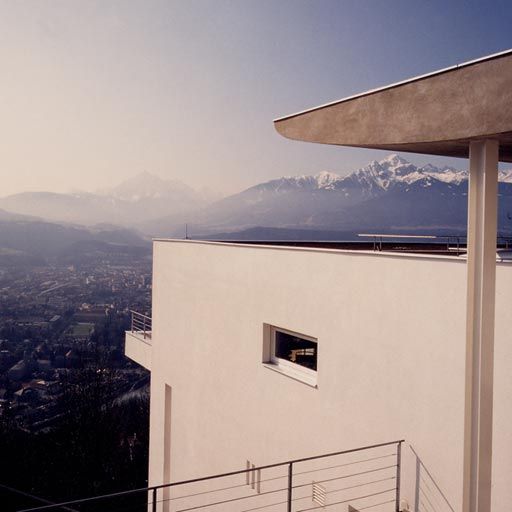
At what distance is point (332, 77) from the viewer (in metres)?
15.9

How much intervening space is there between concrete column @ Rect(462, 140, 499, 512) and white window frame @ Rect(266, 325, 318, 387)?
2.43 m

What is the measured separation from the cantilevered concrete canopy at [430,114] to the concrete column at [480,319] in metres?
0.19

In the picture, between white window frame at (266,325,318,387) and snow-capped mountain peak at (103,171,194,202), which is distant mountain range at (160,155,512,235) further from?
white window frame at (266,325,318,387)

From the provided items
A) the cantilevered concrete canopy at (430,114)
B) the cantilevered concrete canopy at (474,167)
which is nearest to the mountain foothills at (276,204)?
the cantilevered concrete canopy at (430,114)

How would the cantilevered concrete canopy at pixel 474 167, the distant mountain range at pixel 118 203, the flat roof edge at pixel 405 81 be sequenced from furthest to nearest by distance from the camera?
the distant mountain range at pixel 118 203 → the cantilevered concrete canopy at pixel 474 167 → the flat roof edge at pixel 405 81

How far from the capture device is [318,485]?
18.0 feet

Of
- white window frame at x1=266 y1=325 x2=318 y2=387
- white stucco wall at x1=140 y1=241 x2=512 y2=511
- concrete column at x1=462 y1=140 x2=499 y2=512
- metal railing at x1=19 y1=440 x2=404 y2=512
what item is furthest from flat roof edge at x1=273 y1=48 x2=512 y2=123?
metal railing at x1=19 y1=440 x2=404 y2=512

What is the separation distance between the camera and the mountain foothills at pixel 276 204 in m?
68.8

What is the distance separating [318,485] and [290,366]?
1.29 meters

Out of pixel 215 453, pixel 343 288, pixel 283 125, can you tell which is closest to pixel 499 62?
pixel 283 125

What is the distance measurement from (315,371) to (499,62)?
3704 millimetres

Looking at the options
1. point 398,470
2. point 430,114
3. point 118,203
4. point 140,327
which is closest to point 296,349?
point 398,470

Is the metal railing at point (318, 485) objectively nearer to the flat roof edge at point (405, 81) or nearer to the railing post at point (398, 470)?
the railing post at point (398, 470)

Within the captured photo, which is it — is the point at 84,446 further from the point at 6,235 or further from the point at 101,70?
the point at 6,235
